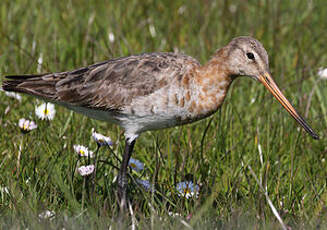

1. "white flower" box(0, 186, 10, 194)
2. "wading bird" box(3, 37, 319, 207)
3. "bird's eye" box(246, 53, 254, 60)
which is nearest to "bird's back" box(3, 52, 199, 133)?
"wading bird" box(3, 37, 319, 207)

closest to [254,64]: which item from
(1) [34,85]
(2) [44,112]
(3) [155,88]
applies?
(3) [155,88]

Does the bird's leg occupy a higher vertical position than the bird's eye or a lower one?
lower

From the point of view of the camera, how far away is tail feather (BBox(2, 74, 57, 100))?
5301mm

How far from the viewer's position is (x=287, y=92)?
651 centimetres

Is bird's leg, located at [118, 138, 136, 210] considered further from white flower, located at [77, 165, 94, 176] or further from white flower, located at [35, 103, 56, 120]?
white flower, located at [35, 103, 56, 120]

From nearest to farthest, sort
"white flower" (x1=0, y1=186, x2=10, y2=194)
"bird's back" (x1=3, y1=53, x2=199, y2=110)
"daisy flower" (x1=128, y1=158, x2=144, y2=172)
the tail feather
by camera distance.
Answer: "white flower" (x1=0, y1=186, x2=10, y2=194), "bird's back" (x1=3, y1=53, x2=199, y2=110), the tail feather, "daisy flower" (x1=128, y1=158, x2=144, y2=172)

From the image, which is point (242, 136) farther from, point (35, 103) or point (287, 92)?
point (35, 103)

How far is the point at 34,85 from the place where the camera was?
5367 mm

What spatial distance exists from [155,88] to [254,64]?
2.77 ft

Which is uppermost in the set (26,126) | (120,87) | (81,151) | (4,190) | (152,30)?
(152,30)

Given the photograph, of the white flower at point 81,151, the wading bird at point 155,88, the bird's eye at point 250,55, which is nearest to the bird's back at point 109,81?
the wading bird at point 155,88

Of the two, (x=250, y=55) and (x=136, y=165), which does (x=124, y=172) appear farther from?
(x=250, y=55)

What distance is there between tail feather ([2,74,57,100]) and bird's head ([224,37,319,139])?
1582 mm

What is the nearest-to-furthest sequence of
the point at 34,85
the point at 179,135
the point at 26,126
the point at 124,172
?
the point at 124,172
the point at 26,126
the point at 34,85
the point at 179,135
